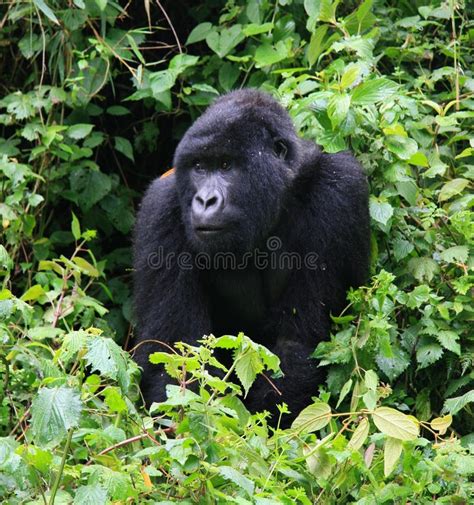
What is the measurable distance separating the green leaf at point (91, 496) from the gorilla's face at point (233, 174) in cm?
184

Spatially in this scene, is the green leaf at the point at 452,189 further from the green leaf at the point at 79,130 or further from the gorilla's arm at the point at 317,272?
the green leaf at the point at 79,130

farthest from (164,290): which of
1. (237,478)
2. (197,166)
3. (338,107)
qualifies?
(237,478)

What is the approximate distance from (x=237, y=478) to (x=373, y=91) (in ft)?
7.42

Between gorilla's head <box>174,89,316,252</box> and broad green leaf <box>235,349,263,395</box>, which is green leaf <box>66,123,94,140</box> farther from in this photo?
Answer: broad green leaf <box>235,349,263,395</box>

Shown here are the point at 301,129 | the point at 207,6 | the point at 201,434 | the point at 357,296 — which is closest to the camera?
the point at 201,434

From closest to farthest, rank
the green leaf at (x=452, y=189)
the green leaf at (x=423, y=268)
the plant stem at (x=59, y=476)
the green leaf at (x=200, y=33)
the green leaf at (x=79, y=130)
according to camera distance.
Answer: the plant stem at (x=59, y=476), the green leaf at (x=423, y=268), the green leaf at (x=452, y=189), the green leaf at (x=79, y=130), the green leaf at (x=200, y=33)

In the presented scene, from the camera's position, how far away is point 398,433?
3281 mm

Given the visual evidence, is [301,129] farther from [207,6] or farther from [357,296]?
[207,6]

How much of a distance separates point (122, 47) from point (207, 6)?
0.87 meters

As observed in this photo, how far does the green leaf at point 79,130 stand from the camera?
5.92 metres

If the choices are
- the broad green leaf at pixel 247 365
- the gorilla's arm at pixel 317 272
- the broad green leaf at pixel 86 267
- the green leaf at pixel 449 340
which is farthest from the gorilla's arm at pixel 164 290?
the broad green leaf at pixel 247 365

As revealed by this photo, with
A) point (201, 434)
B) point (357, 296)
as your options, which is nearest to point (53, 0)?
point (357, 296)

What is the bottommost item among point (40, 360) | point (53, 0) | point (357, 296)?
point (357, 296)

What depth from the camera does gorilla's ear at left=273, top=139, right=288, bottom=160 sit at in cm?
478
